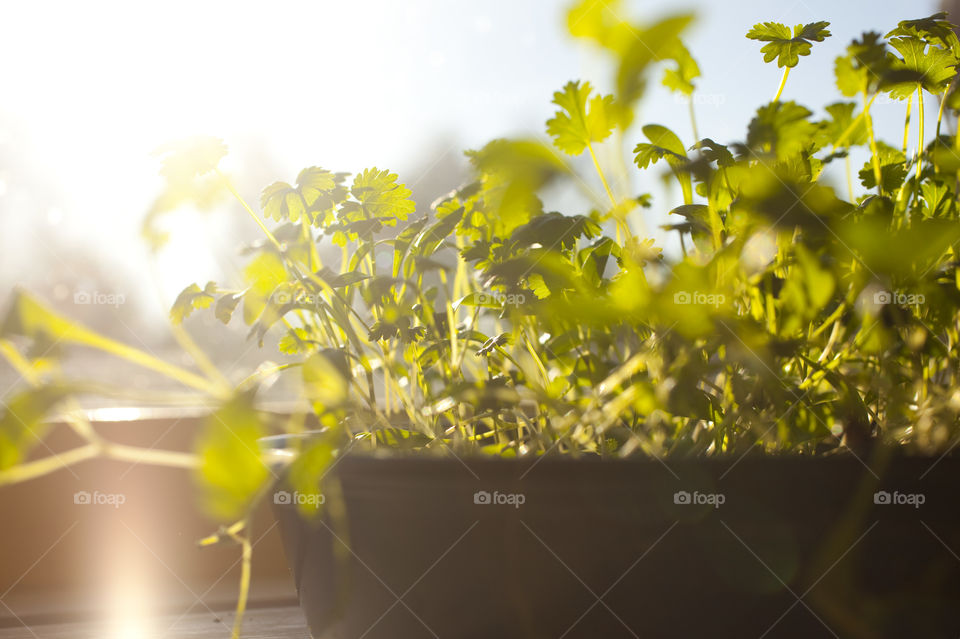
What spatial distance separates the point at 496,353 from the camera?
1.69 ft

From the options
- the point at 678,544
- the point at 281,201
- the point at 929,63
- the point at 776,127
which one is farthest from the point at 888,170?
the point at 281,201

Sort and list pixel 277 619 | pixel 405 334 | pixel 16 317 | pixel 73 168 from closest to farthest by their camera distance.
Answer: pixel 16 317, pixel 405 334, pixel 277 619, pixel 73 168

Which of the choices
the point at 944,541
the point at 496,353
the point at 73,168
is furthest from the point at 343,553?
the point at 73,168

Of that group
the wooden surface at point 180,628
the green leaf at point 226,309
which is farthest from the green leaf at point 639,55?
the wooden surface at point 180,628

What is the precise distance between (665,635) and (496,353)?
0.24 m

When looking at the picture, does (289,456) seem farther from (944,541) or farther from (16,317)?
(944,541)

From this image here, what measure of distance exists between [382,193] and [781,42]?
0.30 metres

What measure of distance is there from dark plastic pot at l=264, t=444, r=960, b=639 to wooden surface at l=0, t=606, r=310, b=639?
376 mm

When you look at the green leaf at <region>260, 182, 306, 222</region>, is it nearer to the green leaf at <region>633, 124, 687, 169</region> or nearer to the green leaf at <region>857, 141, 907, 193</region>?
the green leaf at <region>633, 124, 687, 169</region>

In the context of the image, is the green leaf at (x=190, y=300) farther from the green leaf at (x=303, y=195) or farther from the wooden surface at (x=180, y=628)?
the wooden surface at (x=180, y=628)

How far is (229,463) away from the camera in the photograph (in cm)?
23

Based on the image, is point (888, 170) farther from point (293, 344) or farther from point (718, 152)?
point (293, 344)

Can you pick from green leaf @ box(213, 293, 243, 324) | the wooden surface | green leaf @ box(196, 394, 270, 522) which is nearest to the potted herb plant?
green leaf @ box(196, 394, 270, 522)

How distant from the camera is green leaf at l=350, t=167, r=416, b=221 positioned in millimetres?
496
